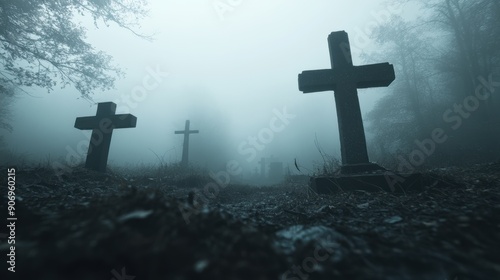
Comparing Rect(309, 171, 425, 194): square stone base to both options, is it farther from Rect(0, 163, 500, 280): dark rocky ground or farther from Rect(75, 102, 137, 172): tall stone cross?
Rect(75, 102, 137, 172): tall stone cross

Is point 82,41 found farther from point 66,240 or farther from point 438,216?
point 438,216

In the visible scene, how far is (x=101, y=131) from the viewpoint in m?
7.16

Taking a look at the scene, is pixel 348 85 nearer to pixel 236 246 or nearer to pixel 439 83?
pixel 236 246

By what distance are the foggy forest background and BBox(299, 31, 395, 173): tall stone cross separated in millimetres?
5147

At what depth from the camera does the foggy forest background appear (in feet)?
33.3

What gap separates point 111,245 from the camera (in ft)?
2.99

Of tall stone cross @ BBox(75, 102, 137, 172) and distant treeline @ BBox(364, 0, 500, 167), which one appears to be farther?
distant treeline @ BBox(364, 0, 500, 167)

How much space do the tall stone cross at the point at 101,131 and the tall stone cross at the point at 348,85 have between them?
5540 millimetres

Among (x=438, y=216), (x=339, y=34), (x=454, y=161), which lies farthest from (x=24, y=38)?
(x=454, y=161)

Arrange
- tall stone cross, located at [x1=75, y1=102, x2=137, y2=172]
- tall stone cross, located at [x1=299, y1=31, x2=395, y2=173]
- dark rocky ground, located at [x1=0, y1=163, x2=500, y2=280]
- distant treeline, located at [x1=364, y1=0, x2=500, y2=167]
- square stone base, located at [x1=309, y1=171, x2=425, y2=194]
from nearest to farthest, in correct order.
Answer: dark rocky ground, located at [x1=0, y1=163, x2=500, y2=280] < square stone base, located at [x1=309, y1=171, x2=425, y2=194] < tall stone cross, located at [x1=299, y1=31, x2=395, y2=173] < tall stone cross, located at [x1=75, y1=102, x2=137, y2=172] < distant treeline, located at [x1=364, y1=0, x2=500, y2=167]

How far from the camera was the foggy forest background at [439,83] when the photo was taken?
10148mm

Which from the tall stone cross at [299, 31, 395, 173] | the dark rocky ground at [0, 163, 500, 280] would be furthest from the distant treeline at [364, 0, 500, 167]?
the dark rocky ground at [0, 163, 500, 280]

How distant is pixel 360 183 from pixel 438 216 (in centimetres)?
201

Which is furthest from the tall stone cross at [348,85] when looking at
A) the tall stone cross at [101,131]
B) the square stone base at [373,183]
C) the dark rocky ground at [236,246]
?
the tall stone cross at [101,131]
